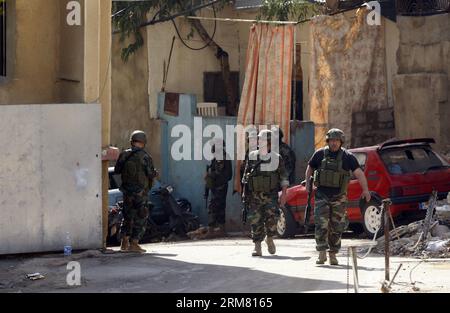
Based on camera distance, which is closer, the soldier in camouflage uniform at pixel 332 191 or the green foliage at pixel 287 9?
the soldier in camouflage uniform at pixel 332 191

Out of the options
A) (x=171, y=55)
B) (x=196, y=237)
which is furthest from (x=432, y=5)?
(x=171, y=55)

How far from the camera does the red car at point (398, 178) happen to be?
16.9m

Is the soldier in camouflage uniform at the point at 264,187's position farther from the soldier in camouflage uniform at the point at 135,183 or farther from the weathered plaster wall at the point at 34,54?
the weathered plaster wall at the point at 34,54

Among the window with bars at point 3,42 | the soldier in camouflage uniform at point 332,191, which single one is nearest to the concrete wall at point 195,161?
the window with bars at point 3,42

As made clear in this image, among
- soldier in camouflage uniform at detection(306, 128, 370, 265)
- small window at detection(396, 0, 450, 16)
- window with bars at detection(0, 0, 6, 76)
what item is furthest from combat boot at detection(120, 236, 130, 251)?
small window at detection(396, 0, 450, 16)

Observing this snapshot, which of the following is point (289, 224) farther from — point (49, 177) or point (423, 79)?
point (49, 177)

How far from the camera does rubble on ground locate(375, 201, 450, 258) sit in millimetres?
14039

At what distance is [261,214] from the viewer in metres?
14.6

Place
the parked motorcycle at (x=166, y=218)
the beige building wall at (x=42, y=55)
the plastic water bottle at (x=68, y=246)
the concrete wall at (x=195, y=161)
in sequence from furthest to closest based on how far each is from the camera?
the concrete wall at (x=195, y=161) < the parked motorcycle at (x=166, y=218) < the beige building wall at (x=42, y=55) < the plastic water bottle at (x=68, y=246)

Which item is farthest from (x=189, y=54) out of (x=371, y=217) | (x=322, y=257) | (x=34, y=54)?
(x=322, y=257)

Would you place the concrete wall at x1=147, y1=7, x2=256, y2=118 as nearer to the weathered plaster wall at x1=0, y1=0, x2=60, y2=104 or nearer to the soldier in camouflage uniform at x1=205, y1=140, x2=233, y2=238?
the soldier in camouflage uniform at x1=205, y1=140, x2=233, y2=238

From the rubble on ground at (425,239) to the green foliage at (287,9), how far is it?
924 cm
